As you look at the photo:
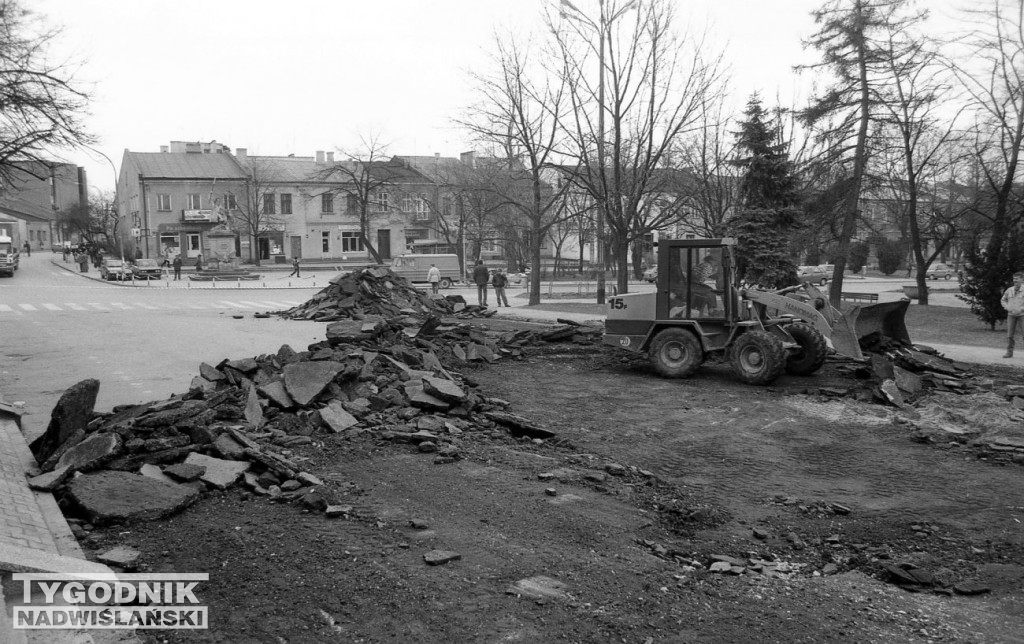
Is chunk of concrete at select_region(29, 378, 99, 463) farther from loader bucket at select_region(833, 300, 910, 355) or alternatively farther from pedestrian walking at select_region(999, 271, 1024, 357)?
pedestrian walking at select_region(999, 271, 1024, 357)

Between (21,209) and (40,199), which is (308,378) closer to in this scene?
(21,209)

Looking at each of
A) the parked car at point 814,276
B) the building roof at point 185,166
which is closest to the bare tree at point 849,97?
the parked car at point 814,276

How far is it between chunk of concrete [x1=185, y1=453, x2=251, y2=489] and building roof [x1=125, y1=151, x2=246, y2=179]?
67.4 metres

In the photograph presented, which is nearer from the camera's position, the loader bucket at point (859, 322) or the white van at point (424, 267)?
the loader bucket at point (859, 322)

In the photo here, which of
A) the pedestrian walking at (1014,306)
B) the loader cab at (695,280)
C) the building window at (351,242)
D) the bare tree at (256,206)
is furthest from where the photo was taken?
the building window at (351,242)

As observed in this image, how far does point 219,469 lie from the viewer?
25.1 feet

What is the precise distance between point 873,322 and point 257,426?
10534mm

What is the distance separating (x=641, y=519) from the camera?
6883mm

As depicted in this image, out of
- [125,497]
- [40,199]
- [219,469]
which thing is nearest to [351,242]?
[40,199]

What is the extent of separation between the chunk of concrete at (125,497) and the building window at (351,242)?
69.7m

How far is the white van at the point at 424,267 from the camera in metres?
47.7

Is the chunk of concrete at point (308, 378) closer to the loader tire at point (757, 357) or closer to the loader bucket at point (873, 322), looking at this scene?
the loader tire at point (757, 357)

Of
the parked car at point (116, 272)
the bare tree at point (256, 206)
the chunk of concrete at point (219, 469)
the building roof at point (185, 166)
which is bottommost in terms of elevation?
the chunk of concrete at point (219, 469)

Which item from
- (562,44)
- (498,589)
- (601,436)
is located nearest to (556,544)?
(498,589)
